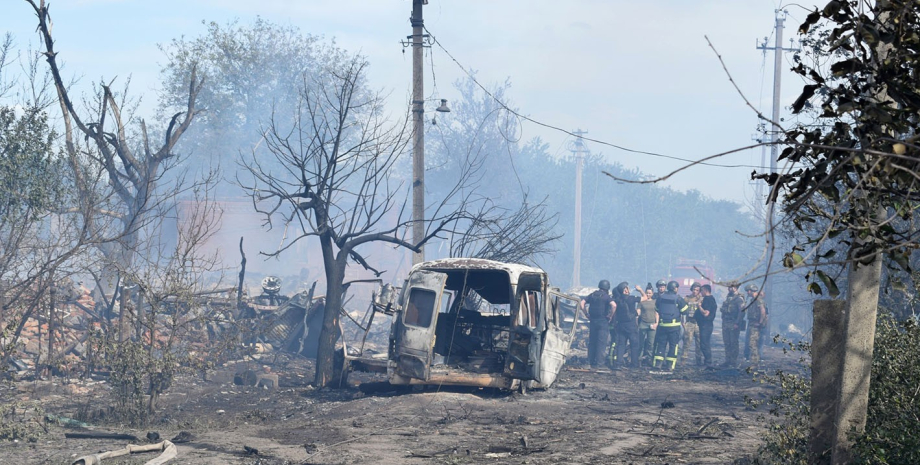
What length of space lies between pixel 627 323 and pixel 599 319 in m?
0.70

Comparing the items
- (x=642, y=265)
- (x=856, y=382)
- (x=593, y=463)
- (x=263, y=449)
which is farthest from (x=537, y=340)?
(x=642, y=265)

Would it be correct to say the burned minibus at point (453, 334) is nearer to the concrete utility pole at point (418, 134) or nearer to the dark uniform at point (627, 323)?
the concrete utility pole at point (418, 134)

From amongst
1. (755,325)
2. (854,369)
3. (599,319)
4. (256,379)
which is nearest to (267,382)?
(256,379)

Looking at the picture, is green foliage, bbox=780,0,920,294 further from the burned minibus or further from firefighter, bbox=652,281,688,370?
firefighter, bbox=652,281,688,370

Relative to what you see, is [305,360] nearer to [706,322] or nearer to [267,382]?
[267,382]

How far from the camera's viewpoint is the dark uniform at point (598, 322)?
63.9 feet

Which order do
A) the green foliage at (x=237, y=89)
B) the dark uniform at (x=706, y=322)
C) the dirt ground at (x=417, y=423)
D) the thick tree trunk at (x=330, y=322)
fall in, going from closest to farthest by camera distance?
the dirt ground at (x=417, y=423) < the thick tree trunk at (x=330, y=322) < the dark uniform at (x=706, y=322) < the green foliage at (x=237, y=89)

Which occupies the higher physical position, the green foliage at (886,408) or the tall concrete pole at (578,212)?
the tall concrete pole at (578,212)

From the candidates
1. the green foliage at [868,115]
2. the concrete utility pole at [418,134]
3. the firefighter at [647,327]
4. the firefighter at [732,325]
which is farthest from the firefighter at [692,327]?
the green foliage at [868,115]

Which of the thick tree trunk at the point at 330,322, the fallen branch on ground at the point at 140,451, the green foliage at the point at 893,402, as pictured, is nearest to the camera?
the green foliage at the point at 893,402

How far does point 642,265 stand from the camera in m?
62.5

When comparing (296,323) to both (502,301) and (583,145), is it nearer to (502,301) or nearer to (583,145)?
(502,301)

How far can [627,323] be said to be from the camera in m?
19.6

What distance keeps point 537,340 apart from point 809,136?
9.31 meters
